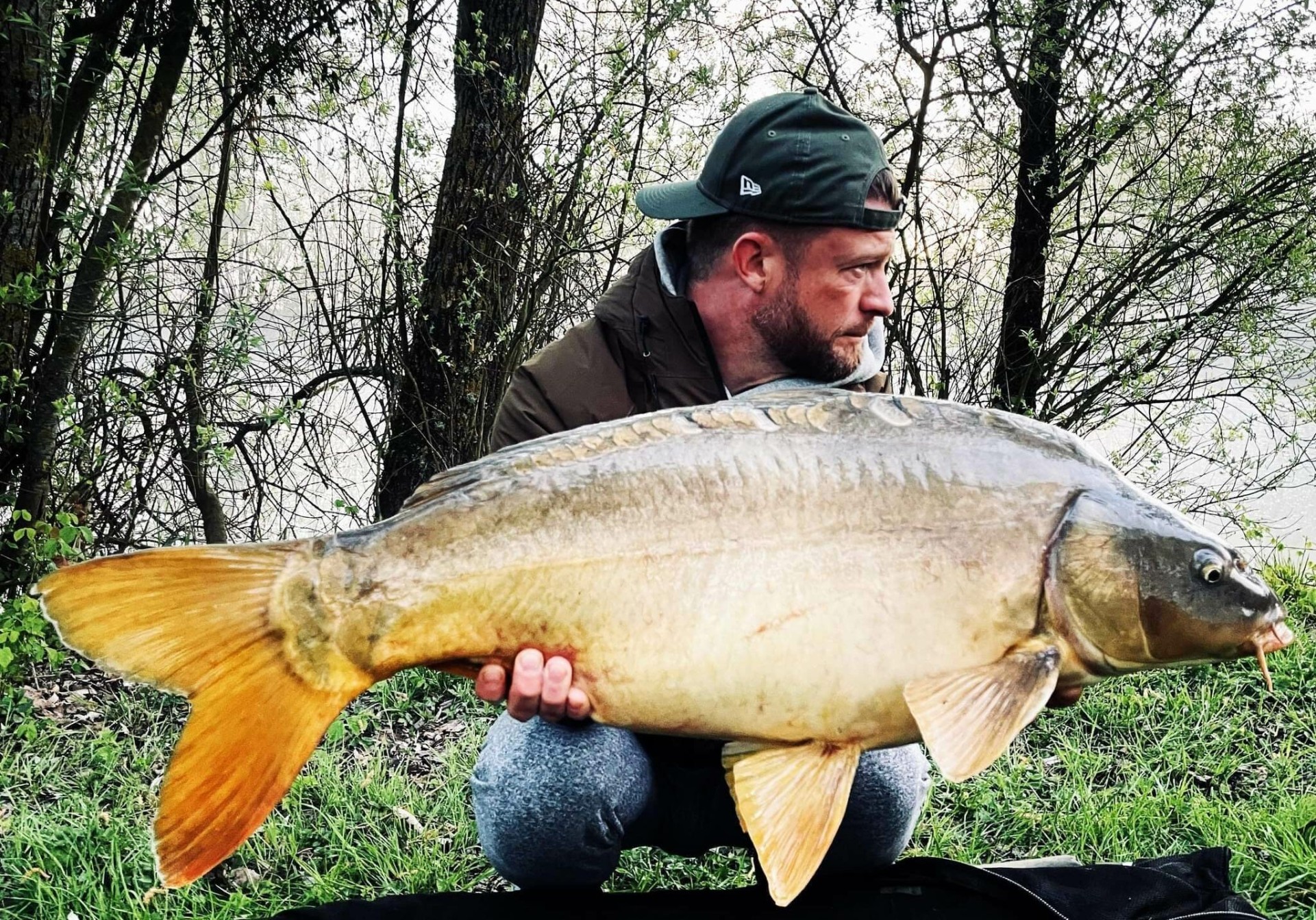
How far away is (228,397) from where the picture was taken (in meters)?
3.68

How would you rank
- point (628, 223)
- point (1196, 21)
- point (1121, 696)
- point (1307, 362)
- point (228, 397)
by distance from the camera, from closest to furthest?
1. point (1121, 696)
2. point (228, 397)
3. point (628, 223)
4. point (1196, 21)
5. point (1307, 362)

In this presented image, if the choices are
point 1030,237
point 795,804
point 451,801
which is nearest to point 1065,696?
point 795,804

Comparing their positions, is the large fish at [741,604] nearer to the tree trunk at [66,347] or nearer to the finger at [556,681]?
the finger at [556,681]

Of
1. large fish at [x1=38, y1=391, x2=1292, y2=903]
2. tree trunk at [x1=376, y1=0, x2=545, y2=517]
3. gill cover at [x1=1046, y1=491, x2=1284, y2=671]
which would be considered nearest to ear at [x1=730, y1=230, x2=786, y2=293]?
large fish at [x1=38, y1=391, x2=1292, y2=903]

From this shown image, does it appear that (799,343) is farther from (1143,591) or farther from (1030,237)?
(1030,237)

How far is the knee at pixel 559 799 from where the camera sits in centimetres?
163

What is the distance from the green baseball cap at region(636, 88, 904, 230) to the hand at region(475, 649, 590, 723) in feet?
2.70

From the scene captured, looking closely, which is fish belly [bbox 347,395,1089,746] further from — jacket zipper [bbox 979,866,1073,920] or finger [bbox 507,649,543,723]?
jacket zipper [bbox 979,866,1073,920]

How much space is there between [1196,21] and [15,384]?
4185 millimetres

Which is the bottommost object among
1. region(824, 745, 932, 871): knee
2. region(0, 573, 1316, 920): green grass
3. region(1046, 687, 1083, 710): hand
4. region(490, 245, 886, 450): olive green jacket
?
region(0, 573, 1316, 920): green grass

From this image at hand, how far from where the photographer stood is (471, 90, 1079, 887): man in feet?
5.47

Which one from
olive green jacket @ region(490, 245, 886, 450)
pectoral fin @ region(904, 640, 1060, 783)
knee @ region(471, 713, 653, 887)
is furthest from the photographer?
olive green jacket @ region(490, 245, 886, 450)

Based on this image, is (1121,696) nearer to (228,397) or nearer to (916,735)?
(916,735)

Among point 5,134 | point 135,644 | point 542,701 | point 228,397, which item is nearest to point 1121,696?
point 542,701
